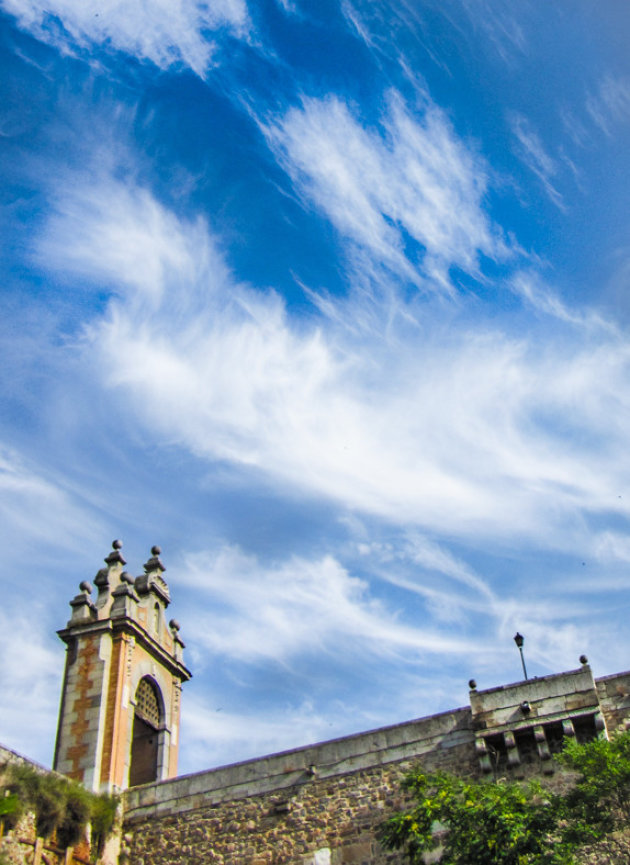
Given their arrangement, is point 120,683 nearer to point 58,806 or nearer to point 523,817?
point 58,806

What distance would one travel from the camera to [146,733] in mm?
20156

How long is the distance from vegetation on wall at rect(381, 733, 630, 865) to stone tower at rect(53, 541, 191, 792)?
6891 millimetres


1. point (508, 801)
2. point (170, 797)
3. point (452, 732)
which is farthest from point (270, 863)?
point (508, 801)

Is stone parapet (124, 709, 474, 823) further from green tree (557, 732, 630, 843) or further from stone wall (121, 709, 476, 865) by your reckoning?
green tree (557, 732, 630, 843)

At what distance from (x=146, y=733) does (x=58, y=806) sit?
472 centimetres

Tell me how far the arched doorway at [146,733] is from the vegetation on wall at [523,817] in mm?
7807

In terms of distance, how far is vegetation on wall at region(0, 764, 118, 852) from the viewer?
14.9m

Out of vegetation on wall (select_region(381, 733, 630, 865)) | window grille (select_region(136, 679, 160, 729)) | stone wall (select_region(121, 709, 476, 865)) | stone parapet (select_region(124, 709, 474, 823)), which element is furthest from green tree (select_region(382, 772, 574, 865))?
window grille (select_region(136, 679, 160, 729))

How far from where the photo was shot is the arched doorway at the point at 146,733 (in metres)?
19.7

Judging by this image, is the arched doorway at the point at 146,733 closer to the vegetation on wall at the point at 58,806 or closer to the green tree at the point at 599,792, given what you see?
the vegetation on wall at the point at 58,806

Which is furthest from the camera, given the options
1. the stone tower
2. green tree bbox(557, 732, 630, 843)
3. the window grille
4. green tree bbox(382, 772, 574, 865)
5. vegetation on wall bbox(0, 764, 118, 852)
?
the window grille

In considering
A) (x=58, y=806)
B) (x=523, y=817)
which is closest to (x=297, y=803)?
(x=58, y=806)

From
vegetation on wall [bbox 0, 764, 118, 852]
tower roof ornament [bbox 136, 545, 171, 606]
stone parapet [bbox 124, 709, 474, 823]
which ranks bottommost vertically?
vegetation on wall [bbox 0, 764, 118, 852]

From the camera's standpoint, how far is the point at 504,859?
12148 mm
